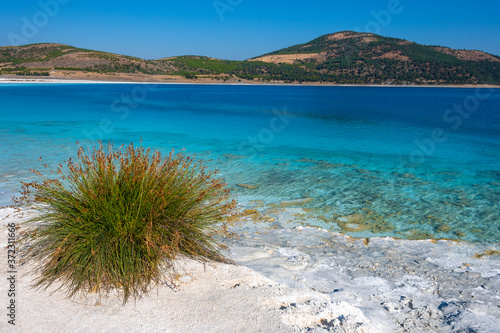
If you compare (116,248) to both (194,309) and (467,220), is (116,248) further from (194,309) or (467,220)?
(467,220)

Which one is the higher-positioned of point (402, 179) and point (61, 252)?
point (61, 252)

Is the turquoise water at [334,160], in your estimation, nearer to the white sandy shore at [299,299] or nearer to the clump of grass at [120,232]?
the white sandy shore at [299,299]

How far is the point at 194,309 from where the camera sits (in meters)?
3.00

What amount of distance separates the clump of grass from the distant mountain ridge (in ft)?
326

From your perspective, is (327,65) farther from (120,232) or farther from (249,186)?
(120,232)

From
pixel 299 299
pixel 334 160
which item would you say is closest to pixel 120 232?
pixel 299 299

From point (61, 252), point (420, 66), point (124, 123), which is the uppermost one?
point (420, 66)

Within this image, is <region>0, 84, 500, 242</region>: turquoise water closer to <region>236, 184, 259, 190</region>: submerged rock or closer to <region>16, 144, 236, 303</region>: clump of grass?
<region>236, 184, 259, 190</region>: submerged rock

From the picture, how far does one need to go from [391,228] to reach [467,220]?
174cm

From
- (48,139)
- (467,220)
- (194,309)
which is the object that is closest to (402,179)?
(467,220)

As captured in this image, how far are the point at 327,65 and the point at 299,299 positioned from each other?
129 m

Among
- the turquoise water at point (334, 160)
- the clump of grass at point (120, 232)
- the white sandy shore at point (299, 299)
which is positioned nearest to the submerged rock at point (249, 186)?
the turquoise water at point (334, 160)

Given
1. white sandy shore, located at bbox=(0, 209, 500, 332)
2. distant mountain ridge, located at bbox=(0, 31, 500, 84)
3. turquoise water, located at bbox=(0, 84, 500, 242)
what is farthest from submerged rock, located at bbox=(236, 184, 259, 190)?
distant mountain ridge, located at bbox=(0, 31, 500, 84)

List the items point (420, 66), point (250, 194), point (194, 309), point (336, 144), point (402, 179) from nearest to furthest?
point (194, 309)
point (250, 194)
point (402, 179)
point (336, 144)
point (420, 66)
